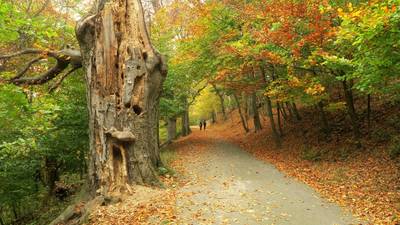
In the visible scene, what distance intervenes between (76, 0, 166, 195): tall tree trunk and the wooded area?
0.03 m

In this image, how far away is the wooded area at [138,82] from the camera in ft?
25.7

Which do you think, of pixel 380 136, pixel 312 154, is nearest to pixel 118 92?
pixel 312 154

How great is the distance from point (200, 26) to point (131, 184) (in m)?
12.7

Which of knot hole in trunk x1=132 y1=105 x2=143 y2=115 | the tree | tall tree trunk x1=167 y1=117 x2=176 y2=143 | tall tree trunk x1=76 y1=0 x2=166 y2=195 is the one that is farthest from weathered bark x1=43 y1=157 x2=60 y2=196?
tall tree trunk x1=167 y1=117 x2=176 y2=143

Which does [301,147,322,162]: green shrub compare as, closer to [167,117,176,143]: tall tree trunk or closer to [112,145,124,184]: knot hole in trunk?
[112,145,124,184]: knot hole in trunk

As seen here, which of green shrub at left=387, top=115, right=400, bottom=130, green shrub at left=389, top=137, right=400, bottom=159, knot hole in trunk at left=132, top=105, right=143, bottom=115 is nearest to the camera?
knot hole in trunk at left=132, top=105, right=143, bottom=115

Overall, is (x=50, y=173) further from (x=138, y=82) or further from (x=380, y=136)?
(x=380, y=136)

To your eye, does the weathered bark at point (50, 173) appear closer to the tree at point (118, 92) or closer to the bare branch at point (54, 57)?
the bare branch at point (54, 57)

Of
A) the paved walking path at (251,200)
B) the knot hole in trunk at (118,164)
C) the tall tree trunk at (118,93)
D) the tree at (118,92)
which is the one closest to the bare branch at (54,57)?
the tree at (118,92)

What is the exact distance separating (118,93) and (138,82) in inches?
30.9

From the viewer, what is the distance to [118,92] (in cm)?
961

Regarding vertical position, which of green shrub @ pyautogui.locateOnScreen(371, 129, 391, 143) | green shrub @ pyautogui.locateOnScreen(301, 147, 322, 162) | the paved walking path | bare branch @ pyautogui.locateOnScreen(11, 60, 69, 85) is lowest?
the paved walking path

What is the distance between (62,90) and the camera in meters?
13.7

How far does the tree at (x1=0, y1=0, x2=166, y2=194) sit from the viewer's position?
913 centimetres
